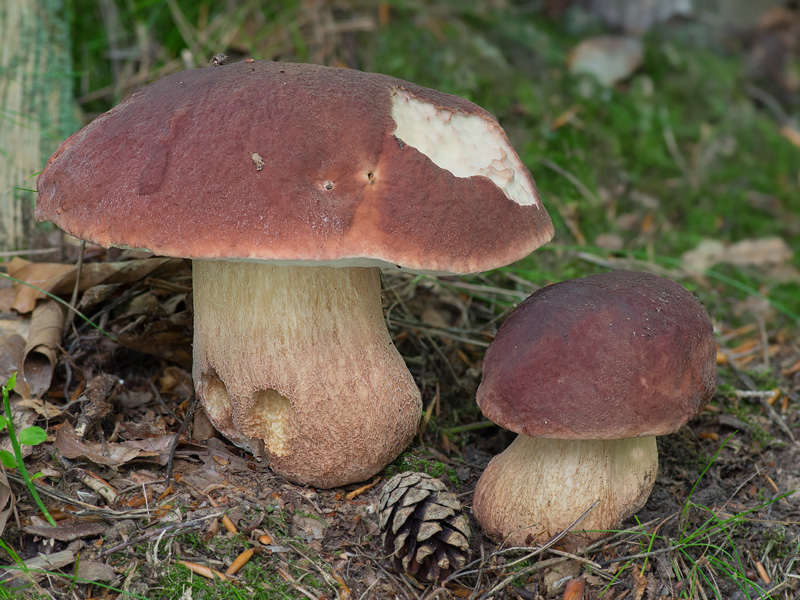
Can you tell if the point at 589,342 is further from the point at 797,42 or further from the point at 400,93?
the point at 797,42

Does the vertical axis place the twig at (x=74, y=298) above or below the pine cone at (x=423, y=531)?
above

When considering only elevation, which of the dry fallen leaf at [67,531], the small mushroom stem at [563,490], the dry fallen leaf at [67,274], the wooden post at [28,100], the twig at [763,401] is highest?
the wooden post at [28,100]

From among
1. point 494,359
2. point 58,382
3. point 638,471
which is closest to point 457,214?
point 494,359

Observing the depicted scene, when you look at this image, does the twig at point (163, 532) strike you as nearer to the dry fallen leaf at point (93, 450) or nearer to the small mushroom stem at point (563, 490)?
the dry fallen leaf at point (93, 450)

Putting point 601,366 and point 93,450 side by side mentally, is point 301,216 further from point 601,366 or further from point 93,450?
point 93,450

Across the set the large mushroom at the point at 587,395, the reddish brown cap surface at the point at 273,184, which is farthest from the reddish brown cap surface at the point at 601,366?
the reddish brown cap surface at the point at 273,184
